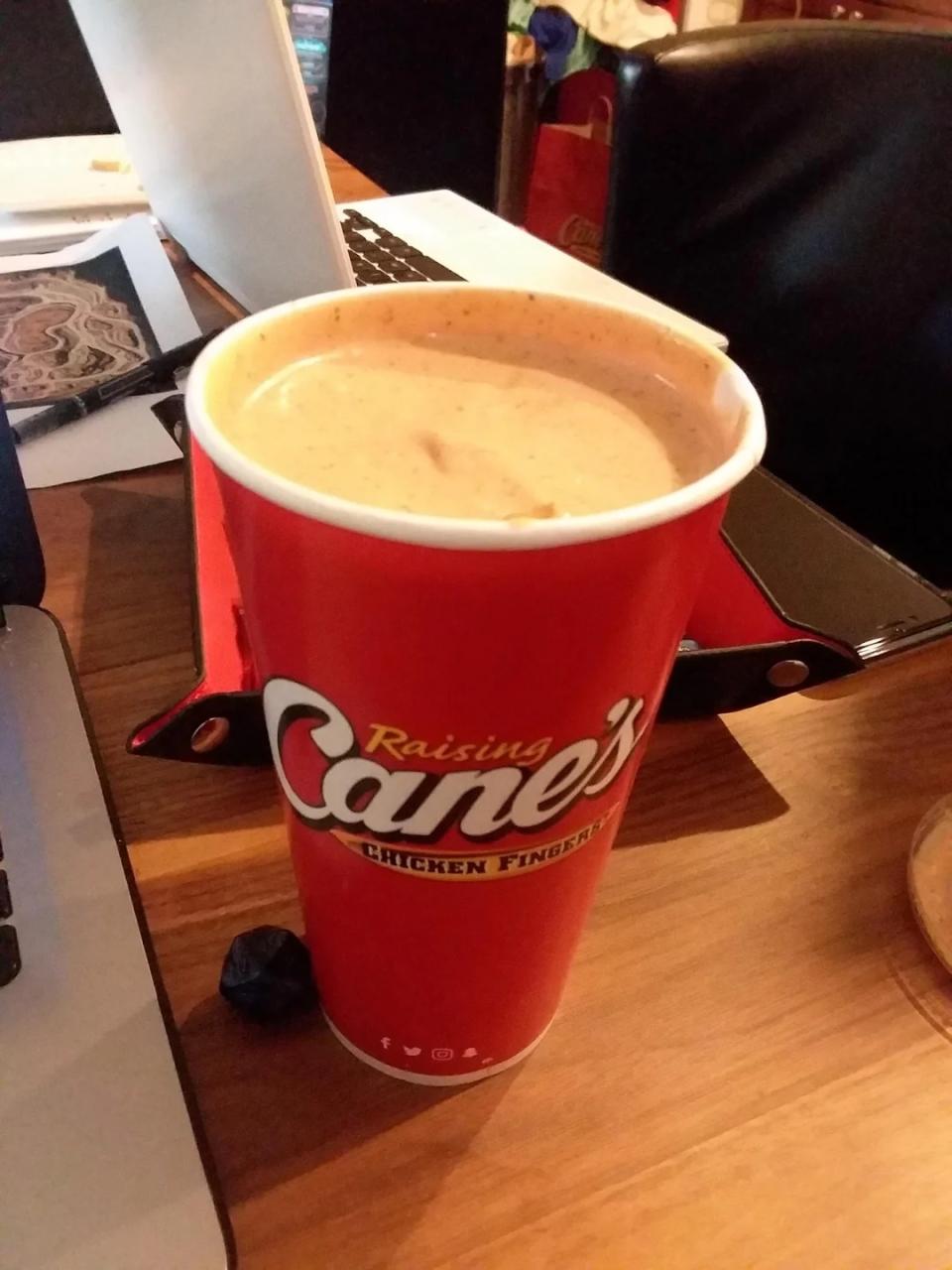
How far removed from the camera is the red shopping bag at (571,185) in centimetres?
211

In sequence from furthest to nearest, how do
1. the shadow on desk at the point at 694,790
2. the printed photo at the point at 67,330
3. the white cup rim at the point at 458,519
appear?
1. the printed photo at the point at 67,330
2. the shadow on desk at the point at 694,790
3. the white cup rim at the point at 458,519

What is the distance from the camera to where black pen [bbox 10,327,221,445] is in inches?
26.3

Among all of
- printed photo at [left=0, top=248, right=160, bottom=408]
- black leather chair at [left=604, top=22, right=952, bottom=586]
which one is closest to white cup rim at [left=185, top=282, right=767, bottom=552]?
printed photo at [left=0, top=248, right=160, bottom=408]

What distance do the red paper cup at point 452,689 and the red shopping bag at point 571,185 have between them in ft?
6.31

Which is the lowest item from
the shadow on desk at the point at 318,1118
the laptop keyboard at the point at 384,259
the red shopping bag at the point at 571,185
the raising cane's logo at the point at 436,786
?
the red shopping bag at the point at 571,185

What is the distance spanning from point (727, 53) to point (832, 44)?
0.10 metres

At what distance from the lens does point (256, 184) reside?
2.15ft

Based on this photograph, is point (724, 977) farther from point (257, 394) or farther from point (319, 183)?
point (319, 183)

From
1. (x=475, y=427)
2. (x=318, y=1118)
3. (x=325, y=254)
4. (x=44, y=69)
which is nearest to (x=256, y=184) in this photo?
(x=325, y=254)

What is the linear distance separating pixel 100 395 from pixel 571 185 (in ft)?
5.60

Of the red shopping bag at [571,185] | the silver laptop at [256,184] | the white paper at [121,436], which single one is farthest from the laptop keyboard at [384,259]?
the red shopping bag at [571,185]

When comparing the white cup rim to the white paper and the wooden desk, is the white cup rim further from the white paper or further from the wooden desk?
the white paper

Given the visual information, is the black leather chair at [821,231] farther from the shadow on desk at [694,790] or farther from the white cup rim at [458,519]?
the white cup rim at [458,519]

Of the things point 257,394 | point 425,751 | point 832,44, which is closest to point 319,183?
point 257,394
